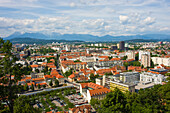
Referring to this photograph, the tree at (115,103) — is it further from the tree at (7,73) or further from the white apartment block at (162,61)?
the white apartment block at (162,61)

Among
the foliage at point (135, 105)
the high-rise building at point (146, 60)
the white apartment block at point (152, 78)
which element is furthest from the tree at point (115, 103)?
the high-rise building at point (146, 60)

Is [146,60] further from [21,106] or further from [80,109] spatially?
[21,106]

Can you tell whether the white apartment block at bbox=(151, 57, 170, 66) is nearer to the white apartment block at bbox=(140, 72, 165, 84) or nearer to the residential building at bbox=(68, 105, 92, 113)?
the white apartment block at bbox=(140, 72, 165, 84)

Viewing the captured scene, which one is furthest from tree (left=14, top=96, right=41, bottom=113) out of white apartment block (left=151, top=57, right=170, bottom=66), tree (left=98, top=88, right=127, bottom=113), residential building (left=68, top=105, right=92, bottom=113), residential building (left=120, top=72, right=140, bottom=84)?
white apartment block (left=151, top=57, right=170, bottom=66)

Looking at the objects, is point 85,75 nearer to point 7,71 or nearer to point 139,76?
point 139,76

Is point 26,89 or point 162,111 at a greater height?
point 162,111

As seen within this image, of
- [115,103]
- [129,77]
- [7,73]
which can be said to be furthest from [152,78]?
[7,73]

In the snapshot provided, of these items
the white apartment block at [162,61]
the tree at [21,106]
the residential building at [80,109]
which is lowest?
the residential building at [80,109]

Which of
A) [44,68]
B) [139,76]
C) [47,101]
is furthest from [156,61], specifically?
[47,101]
